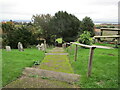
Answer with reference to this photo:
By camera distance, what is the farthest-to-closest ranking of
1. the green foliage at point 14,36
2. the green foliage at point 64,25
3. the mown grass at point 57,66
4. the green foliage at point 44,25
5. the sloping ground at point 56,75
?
1. the green foliage at point 44,25
2. the green foliage at point 64,25
3. the green foliage at point 14,36
4. the mown grass at point 57,66
5. the sloping ground at point 56,75

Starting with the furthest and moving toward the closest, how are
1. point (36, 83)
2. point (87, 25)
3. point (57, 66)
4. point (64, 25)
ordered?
1. point (64, 25)
2. point (87, 25)
3. point (57, 66)
4. point (36, 83)

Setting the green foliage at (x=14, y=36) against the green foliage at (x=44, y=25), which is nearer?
the green foliage at (x=14, y=36)

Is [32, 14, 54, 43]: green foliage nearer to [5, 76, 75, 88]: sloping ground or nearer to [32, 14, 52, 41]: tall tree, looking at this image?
[32, 14, 52, 41]: tall tree

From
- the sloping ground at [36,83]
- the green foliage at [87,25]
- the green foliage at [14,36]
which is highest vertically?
the green foliage at [87,25]

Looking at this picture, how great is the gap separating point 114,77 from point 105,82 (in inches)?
20.5

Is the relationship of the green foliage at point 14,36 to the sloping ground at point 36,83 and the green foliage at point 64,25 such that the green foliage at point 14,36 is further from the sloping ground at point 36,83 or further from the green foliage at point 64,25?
the sloping ground at point 36,83

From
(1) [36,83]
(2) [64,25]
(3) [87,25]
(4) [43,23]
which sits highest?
(4) [43,23]

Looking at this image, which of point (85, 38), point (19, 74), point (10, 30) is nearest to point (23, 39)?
point (10, 30)

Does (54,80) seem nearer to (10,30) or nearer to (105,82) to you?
(105,82)

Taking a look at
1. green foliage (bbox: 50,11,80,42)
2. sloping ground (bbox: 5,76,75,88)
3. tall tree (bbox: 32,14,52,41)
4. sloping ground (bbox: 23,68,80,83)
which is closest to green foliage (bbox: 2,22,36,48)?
tall tree (bbox: 32,14,52,41)

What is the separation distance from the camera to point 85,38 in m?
11.3

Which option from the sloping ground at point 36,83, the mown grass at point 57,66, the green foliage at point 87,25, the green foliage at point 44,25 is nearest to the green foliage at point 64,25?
the green foliage at point 44,25

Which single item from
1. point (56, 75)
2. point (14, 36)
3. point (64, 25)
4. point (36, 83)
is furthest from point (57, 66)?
point (64, 25)

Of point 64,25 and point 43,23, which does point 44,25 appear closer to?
point 43,23
